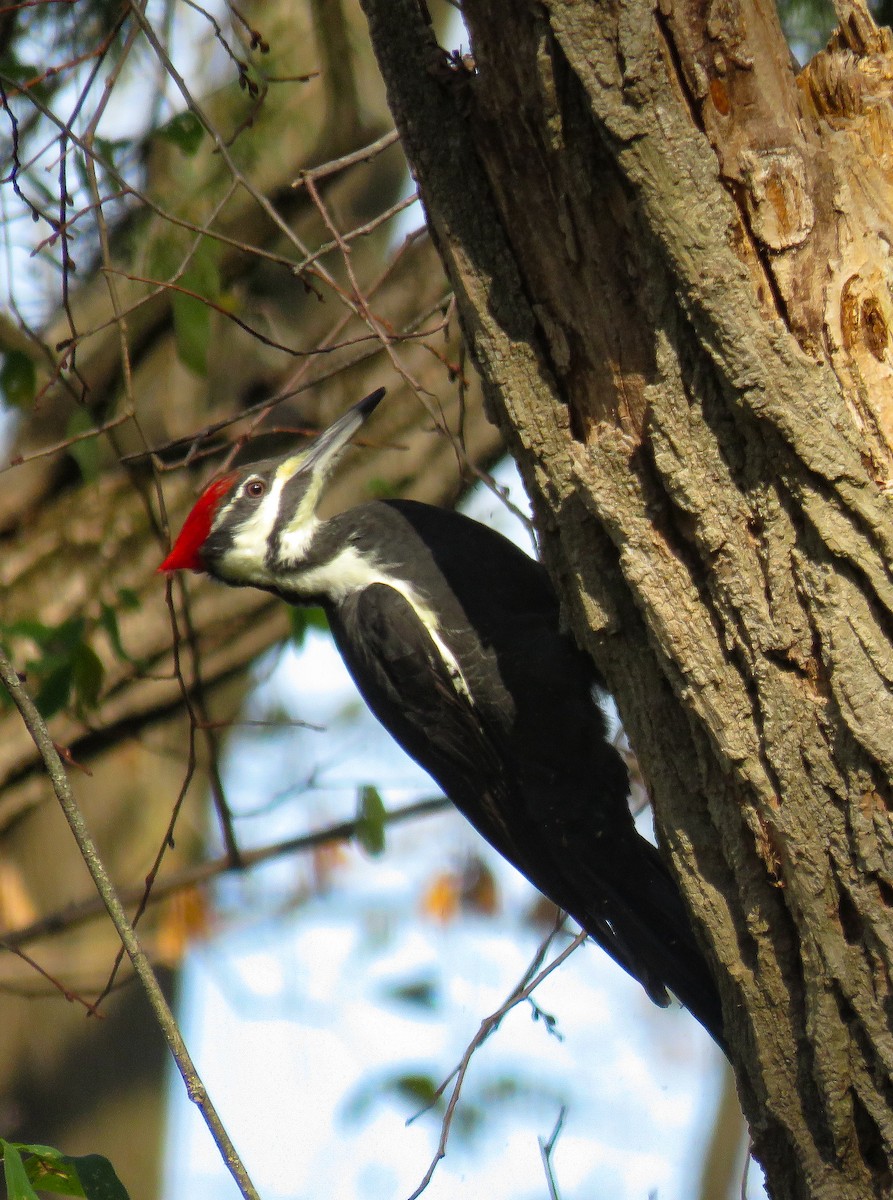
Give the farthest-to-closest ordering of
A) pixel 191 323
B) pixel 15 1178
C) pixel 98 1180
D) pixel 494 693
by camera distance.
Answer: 1. pixel 494 693
2. pixel 191 323
3. pixel 98 1180
4. pixel 15 1178

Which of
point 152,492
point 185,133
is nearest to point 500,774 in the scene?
point 185,133

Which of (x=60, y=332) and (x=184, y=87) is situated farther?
(x=60, y=332)

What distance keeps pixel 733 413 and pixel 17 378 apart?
231cm

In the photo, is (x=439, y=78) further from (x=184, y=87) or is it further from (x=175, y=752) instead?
(x=175, y=752)

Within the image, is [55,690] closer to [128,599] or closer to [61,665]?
[61,665]

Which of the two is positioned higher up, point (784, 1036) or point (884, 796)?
point (884, 796)

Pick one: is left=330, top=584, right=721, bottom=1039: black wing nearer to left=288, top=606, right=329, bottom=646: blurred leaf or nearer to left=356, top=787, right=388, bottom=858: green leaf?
left=356, top=787, right=388, bottom=858: green leaf

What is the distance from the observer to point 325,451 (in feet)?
11.3

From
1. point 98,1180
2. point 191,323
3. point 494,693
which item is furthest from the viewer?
point 494,693

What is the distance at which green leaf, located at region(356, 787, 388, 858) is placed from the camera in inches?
129

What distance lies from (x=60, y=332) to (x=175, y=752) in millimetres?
1726

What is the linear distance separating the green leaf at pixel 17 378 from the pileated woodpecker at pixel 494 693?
581 mm

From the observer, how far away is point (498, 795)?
3123mm

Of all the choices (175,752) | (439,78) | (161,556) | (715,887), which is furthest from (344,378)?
(715,887)
